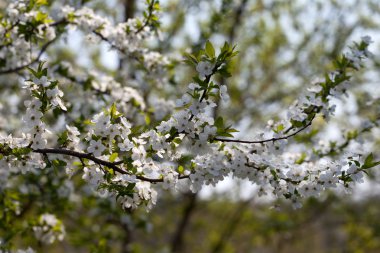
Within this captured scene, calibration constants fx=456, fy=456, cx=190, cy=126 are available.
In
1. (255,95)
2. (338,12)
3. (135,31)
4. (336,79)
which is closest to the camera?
(336,79)

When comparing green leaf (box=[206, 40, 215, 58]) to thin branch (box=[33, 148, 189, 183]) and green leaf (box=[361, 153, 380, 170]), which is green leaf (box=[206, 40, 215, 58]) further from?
green leaf (box=[361, 153, 380, 170])

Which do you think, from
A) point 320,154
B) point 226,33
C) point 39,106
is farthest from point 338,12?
point 39,106

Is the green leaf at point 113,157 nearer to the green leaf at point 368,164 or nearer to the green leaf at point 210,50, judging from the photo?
the green leaf at point 210,50

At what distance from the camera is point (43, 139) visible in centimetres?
270

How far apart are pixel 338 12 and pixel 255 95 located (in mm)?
2290

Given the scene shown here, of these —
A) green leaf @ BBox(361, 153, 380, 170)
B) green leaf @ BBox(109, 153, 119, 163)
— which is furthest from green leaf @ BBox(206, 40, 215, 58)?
green leaf @ BBox(361, 153, 380, 170)

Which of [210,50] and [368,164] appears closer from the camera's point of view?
[210,50]

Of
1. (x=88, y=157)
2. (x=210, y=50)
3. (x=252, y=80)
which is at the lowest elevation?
(x=88, y=157)

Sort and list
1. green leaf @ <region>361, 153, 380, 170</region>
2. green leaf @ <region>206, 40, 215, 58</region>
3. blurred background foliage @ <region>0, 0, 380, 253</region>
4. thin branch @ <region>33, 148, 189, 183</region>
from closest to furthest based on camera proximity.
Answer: green leaf @ <region>206, 40, 215, 58</region>, thin branch @ <region>33, 148, 189, 183</region>, green leaf @ <region>361, 153, 380, 170</region>, blurred background foliage @ <region>0, 0, 380, 253</region>

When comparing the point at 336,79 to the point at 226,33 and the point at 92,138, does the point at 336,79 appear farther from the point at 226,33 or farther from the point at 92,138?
the point at 226,33

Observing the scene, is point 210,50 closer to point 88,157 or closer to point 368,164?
point 88,157

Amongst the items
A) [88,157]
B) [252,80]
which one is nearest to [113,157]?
[88,157]

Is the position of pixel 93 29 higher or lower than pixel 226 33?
lower

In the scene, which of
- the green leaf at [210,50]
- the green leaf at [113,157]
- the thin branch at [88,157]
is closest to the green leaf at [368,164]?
the green leaf at [210,50]
